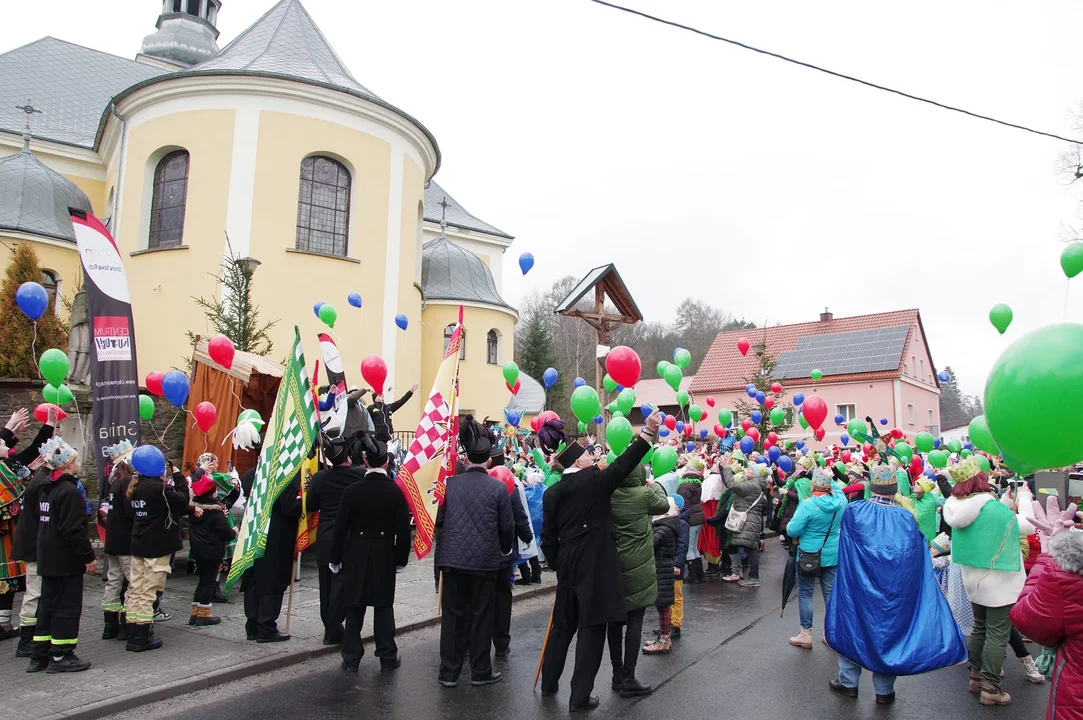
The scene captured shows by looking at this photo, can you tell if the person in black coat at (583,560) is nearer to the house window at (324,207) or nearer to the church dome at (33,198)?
the house window at (324,207)

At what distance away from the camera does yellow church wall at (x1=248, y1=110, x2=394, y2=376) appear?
18922 mm

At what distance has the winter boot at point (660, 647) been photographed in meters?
7.11

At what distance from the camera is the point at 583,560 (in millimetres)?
5672

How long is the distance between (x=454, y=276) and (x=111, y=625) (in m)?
21.3

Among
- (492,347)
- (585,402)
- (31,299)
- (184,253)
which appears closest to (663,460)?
(585,402)

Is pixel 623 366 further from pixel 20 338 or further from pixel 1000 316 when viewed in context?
pixel 20 338

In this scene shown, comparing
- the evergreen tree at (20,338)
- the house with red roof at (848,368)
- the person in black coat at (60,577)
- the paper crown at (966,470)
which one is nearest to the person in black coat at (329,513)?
the person in black coat at (60,577)

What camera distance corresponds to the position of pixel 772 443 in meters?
18.4

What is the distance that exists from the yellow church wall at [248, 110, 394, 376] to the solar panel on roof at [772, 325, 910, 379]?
25.2 m

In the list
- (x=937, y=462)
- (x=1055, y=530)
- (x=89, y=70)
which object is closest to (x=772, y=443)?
(x=937, y=462)

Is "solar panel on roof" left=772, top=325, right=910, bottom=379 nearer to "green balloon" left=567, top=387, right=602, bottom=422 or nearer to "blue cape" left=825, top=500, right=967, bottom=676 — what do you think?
"green balloon" left=567, top=387, right=602, bottom=422

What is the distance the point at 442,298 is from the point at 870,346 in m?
25.0

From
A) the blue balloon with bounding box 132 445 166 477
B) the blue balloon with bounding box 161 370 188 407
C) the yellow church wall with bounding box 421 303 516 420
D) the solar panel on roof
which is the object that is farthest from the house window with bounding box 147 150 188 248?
the solar panel on roof

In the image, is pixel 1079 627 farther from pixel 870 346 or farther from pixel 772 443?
pixel 870 346
